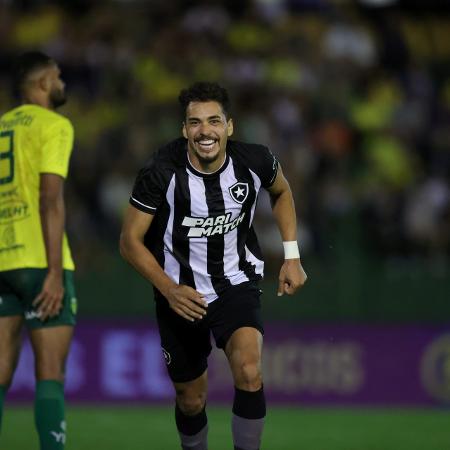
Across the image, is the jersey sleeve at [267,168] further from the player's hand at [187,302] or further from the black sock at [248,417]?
the black sock at [248,417]

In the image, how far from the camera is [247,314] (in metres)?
5.90

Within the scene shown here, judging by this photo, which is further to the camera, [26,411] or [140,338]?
[140,338]

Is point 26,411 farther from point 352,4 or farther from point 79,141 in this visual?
point 352,4

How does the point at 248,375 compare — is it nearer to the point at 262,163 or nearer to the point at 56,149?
the point at 262,163

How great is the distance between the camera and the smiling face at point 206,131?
5.87 meters

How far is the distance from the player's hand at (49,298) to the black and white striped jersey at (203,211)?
0.56 m

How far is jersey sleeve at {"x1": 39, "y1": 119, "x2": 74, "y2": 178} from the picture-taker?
592cm

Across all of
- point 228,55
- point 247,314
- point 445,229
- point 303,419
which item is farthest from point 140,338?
point 247,314

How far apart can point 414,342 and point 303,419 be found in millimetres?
1791

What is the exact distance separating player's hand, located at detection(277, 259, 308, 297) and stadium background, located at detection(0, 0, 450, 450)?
2.48m

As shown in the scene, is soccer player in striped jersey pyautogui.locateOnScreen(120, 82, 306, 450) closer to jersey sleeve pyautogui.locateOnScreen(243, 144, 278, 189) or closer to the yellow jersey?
jersey sleeve pyautogui.locateOnScreen(243, 144, 278, 189)

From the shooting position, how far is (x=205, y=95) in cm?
595

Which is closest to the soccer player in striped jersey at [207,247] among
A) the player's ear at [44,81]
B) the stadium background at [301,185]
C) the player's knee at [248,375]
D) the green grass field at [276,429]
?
the player's knee at [248,375]

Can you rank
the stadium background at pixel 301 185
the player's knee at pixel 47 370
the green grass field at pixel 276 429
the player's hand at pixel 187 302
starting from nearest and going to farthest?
the player's hand at pixel 187 302 → the player's knee at pixel 47 370 → the green grass field at pixel 276 429 → the stadium background at pixel 301 185
